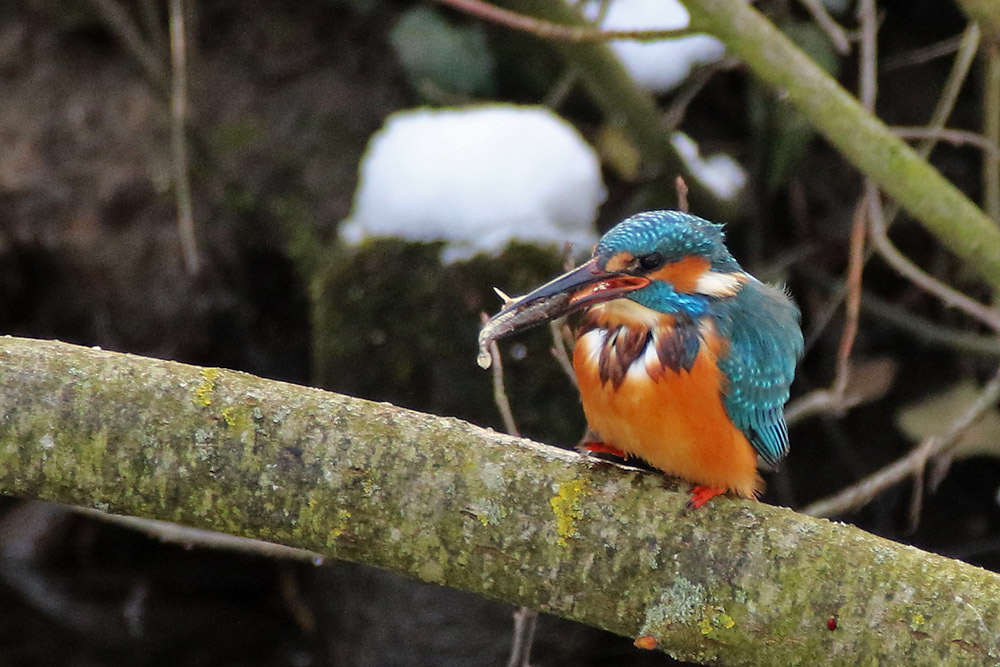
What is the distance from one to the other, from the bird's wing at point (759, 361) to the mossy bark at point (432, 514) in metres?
0.30

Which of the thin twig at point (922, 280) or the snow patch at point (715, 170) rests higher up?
the thin twig at point (922, 280)

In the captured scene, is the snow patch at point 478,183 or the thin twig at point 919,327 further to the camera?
the thin twig at point 919,327

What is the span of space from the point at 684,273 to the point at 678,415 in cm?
23

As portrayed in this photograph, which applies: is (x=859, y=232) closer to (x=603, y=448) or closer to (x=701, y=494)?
(x=603, y=448)

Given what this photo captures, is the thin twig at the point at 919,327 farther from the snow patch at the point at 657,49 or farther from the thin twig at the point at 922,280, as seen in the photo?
the snow patch at the point at 657,49

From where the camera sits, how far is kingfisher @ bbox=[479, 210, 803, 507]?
161 centimetres

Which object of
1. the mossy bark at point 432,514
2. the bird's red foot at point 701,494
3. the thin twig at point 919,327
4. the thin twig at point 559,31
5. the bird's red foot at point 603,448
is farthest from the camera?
the thin twig at point 919,327

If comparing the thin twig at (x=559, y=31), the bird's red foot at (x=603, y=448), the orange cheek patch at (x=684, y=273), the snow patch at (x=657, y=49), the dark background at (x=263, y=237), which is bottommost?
the dark background at (x=263, y=237)

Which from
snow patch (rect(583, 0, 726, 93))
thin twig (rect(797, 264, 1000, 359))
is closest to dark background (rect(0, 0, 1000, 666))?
thin twig (rect(797, 264, 1000, 359))

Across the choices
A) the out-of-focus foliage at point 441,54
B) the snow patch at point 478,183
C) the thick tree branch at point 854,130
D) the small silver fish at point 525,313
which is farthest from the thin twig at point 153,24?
the small silver fish at point 525,313

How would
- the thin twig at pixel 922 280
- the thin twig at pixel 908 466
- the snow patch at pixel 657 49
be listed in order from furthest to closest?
the snow patch at pixel 657 49, the thin twig at pixel 922 280, the thin twig at pixel 908 466

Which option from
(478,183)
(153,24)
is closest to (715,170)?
(478,183)

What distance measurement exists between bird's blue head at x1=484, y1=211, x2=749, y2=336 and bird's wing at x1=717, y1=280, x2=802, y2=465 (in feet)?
0.17

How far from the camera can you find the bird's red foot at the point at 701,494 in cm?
150
